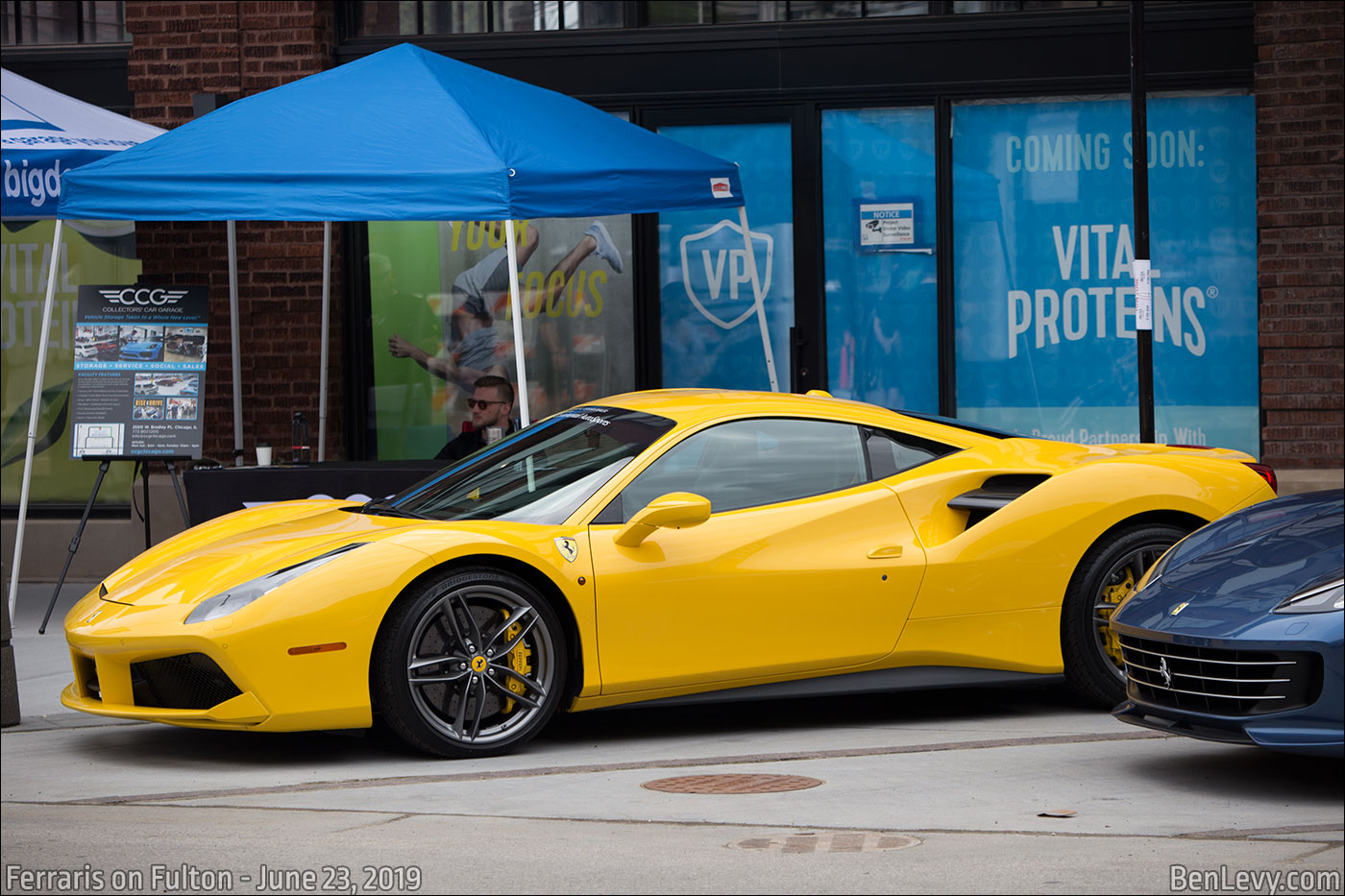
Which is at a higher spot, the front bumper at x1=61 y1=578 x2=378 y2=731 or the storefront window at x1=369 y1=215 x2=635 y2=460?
the storefront window at x1=369 y1=215 x2=635 y2=460

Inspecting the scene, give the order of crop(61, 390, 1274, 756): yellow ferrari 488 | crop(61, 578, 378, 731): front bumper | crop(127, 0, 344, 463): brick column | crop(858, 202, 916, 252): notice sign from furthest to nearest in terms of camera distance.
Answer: crop(127, 0, 344, 463): brick column < crop(858, 202, 916, 252): notice sign < crop(61, 390, 1274, 756): yellow ferrari 488 < crop(61, 578, 378, 731): front bumper

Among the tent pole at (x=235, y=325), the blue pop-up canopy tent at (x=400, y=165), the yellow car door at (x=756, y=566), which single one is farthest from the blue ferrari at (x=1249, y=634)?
the tent pole at (x=235, y=325)

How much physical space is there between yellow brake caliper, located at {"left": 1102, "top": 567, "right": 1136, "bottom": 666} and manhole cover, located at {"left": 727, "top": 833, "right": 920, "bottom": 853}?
2392mm

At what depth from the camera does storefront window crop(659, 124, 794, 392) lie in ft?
41.0

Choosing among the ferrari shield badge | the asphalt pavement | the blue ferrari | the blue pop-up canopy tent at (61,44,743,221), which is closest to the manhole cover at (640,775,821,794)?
the asphalt pavement

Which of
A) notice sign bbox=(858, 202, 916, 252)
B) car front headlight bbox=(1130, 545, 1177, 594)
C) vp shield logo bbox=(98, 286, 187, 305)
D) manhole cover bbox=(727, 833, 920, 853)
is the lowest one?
manhole cover bbox=(727, 833, 920, 853)

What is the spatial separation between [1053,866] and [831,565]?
2.30 m

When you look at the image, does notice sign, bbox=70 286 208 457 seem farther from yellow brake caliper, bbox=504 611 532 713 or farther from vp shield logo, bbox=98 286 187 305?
yellow brake caliper, bbox=504 611 532 713

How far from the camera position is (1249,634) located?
216 inches

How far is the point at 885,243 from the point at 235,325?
456 centimetres

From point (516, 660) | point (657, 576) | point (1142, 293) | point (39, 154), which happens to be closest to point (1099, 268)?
point (1142, 293)

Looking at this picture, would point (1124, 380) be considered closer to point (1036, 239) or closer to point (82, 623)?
point (1036, 239)

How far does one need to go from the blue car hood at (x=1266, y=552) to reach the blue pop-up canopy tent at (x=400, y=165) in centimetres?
419

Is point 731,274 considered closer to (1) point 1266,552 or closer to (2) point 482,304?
(2) point 482,304
